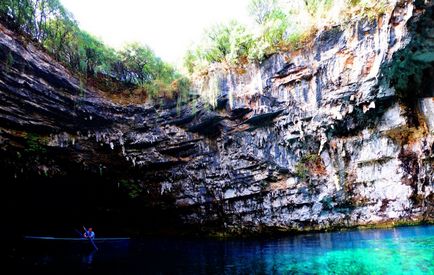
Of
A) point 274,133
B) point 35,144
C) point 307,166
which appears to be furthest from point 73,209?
point 307,166

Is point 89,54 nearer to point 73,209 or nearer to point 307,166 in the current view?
point 73,209

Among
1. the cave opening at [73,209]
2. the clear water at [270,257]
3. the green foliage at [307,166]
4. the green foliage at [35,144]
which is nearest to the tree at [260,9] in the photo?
the green foliage at [307,166]

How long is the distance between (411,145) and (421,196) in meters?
2.07

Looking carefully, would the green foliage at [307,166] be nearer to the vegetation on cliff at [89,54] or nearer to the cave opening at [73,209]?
the vegetation on cliff at [89,54]

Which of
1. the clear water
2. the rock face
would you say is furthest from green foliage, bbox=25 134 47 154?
the clear water

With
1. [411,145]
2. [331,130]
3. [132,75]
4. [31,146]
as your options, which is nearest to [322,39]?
[331,130]

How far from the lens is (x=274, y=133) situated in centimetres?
1433

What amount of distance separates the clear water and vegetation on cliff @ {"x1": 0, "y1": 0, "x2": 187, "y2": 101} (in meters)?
7.13

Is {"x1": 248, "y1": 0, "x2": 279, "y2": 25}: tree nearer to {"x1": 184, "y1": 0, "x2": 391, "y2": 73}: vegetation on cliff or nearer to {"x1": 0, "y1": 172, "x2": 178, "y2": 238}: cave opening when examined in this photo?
{"x1": 184, "y1": 0, "x2": 391, "y2": 73}: vegetation on cliff

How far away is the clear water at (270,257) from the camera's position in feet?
26.5

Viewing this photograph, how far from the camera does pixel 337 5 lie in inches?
491

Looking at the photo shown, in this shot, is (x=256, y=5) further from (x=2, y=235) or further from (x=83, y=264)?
(x=2, y=235)

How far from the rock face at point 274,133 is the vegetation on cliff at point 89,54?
1.08 metres

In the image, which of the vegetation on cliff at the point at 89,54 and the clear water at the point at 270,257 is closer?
the clear water at the point at 270,257
